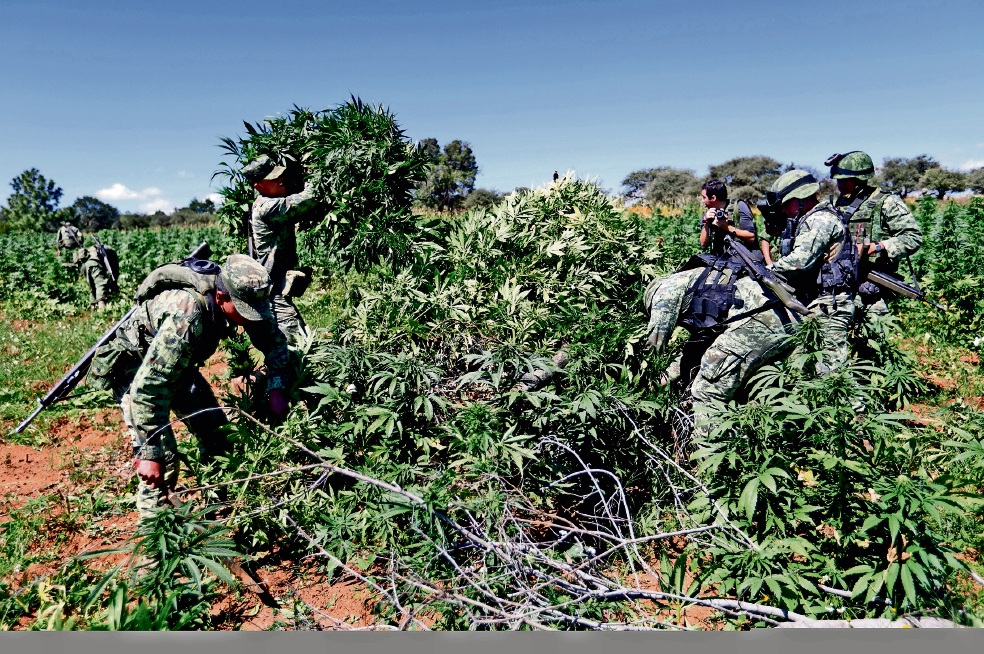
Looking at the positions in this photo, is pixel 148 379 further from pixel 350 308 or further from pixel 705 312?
pixel 705 312

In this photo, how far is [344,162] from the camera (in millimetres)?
4078

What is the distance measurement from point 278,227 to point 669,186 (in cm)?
2682

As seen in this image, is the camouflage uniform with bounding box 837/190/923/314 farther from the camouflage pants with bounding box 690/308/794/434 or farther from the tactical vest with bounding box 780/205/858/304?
the camouflage pants with bounding box 690/308/794/434

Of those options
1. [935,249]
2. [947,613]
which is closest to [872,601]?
[947,613]

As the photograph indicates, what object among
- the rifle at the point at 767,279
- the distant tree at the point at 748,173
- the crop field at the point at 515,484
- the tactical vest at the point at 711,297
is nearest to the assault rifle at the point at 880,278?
the crop field at the point at 515,484

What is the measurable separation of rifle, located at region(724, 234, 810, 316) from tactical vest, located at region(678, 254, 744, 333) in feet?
0.49

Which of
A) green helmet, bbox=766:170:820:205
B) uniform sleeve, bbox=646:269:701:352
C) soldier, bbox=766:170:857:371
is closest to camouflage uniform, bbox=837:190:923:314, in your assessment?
soldier, bbox=766:170:857:371

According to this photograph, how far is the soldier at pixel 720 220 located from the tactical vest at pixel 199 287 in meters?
3.45

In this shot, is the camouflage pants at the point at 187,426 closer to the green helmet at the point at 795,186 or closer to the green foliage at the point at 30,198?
the green helmet at the point at 795,186

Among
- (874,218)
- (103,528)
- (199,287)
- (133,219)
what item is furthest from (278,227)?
(133,219)

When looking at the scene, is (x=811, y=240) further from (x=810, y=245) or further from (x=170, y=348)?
(x=170, y=348)

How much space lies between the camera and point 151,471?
10.9 feet

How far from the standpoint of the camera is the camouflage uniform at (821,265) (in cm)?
438

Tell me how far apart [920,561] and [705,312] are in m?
2.08
